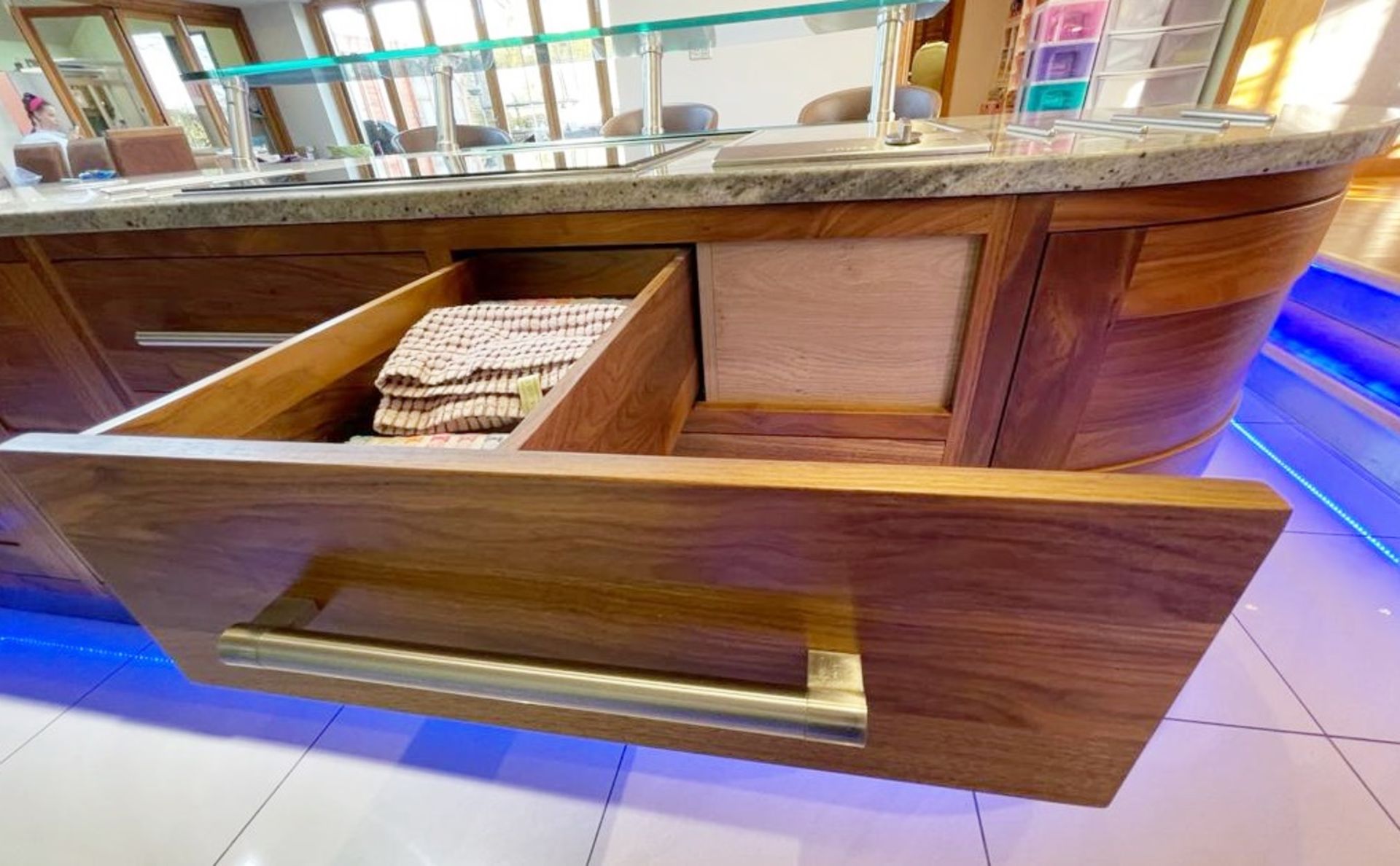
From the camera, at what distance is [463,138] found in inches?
67.1

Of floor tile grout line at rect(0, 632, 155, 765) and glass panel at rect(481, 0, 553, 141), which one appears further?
glass panel at rect(481, 0, 553, 141)

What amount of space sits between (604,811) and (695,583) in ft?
2.35

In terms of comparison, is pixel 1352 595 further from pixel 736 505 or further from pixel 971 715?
pixel 736 505

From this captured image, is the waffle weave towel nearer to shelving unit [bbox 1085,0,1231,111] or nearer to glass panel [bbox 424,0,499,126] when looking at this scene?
shelving unit [bbox 1085,0,1231,111]

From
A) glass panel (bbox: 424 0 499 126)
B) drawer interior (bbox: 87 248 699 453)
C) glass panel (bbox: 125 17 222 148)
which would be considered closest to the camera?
drawer interior (bbox: 87 248 699 453)

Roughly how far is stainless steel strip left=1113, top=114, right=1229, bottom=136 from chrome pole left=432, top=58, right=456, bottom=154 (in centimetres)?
114

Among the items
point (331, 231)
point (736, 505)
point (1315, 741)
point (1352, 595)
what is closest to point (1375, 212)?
point (1352, 595)

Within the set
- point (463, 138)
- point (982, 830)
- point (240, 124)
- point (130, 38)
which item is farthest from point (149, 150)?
point (130, 38)

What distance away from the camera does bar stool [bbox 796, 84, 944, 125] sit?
1438mm

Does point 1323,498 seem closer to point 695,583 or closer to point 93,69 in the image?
point 695,583

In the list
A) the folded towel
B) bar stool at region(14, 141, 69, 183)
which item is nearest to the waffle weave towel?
the folded towel

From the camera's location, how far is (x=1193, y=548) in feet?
0.65

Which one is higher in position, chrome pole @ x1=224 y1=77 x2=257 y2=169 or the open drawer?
chrome pole @ x1=224 y1=77 x2=257 y2=169

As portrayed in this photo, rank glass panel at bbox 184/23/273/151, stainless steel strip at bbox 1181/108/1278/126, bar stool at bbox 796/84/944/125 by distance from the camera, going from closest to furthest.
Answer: stainless steel strip at bbox 1181/108/1278/126
bar stool at bbox 796/84/944/125
glass panel at bbox 184/23/273/151
